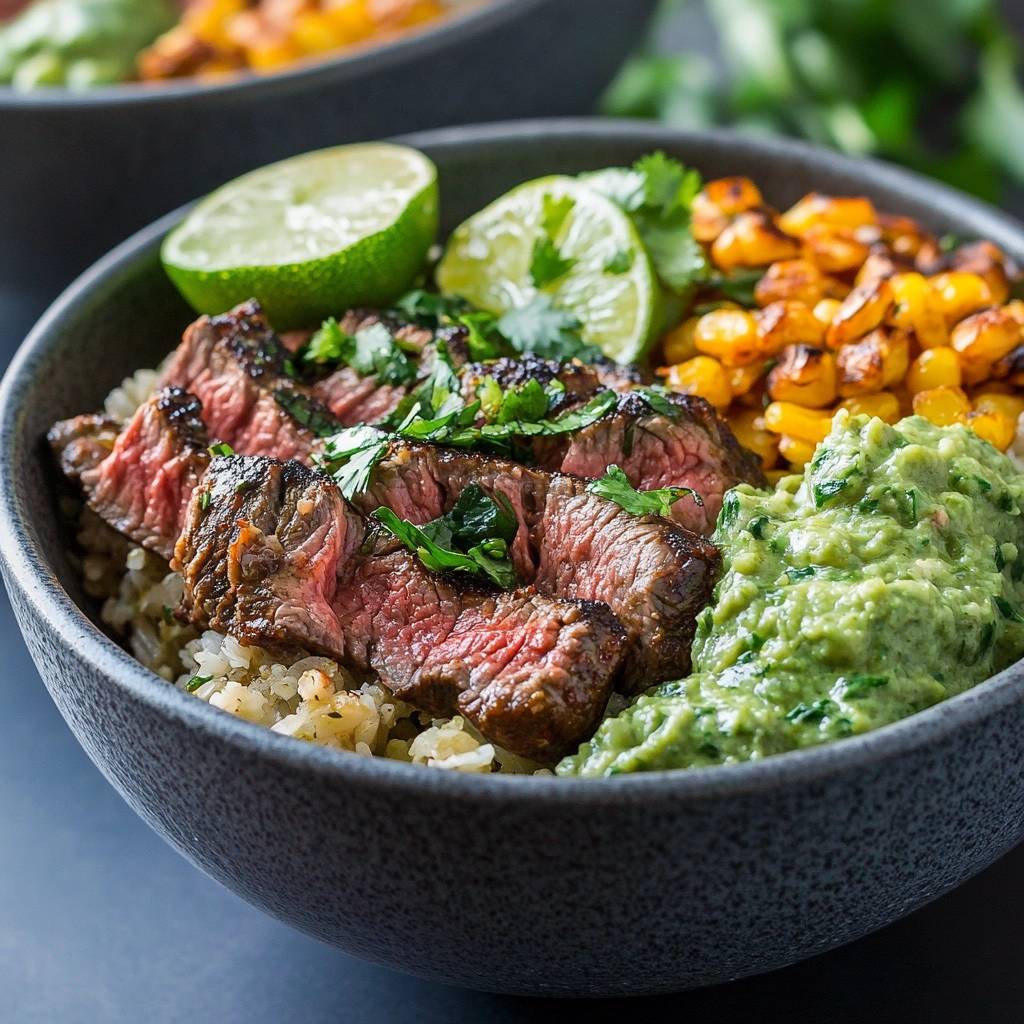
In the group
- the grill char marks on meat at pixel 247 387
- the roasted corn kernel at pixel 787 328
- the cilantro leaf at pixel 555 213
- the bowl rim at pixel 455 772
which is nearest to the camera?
the bowl rim at pixel 455 772

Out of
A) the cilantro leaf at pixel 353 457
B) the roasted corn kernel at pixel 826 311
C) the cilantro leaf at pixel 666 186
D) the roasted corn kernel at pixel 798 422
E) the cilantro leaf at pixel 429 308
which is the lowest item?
the roasted corn kernel at pixel 798 422

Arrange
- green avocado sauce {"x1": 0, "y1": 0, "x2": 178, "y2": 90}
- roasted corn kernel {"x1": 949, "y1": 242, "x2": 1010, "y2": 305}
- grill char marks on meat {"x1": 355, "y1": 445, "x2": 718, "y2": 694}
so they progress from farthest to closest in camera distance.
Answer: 1. green avocado sauce {"x1": 0, "y1": 0, "x2": 178, "y2": 90}
2. roasted corn kernel {"x1": 949, "y1": 242, "x2": 1010, "y2": 305}
3. grill char marks on meat {"x1": 355, "y1": 445, "x2": 718, "y2": 694}

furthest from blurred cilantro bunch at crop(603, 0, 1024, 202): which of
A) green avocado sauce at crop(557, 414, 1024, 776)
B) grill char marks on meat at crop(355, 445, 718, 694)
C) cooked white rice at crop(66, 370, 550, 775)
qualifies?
cooked white rice at crop(66, 370, 550, 775)

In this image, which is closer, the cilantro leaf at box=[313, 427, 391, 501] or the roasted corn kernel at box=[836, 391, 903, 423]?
the cilantro leaf at box=[313, 427, 391, 501]

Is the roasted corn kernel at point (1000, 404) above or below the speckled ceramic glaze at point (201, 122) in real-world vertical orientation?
below

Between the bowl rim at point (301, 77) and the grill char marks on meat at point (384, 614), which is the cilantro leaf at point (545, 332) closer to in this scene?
the grill char marks on meat at point (384, 614)

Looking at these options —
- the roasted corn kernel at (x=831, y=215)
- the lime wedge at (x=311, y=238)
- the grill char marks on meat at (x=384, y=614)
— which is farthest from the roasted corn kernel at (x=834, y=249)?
the grill char marks on meat at (x=384, y=614)

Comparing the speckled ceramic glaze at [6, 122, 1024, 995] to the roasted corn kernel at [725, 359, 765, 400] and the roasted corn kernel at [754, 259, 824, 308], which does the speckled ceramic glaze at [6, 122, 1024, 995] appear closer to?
the roasted corn kernel at [725, 359, 765, 400]
